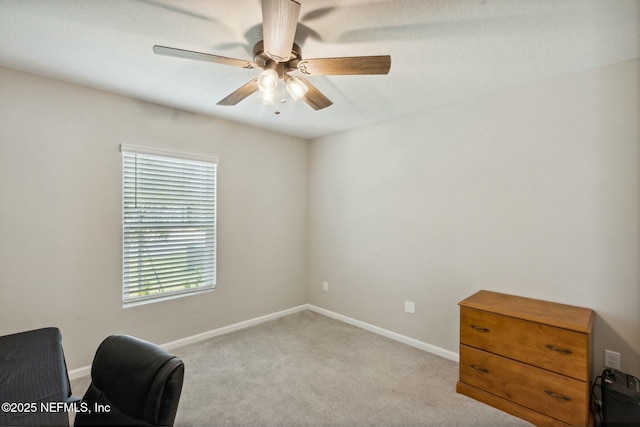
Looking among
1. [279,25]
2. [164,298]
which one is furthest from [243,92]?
[164,298]

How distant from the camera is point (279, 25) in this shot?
1379mm

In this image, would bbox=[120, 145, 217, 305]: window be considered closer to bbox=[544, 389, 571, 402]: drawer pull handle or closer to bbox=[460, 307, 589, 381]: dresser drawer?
bbox=[460, 307, 589, 381]: dresser drawer

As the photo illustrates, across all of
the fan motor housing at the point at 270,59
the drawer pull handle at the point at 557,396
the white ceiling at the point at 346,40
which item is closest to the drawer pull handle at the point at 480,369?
the drawer pull handle at the point at 557,396

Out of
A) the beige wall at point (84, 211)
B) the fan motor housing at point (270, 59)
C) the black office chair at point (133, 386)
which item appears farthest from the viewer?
the beige wall at point (84, 211)

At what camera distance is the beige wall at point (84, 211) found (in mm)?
2295

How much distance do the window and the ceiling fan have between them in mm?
1393

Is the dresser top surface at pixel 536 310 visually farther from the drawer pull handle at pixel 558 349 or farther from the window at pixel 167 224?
the window at pixel 167 224

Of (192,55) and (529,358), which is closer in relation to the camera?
(192,55)

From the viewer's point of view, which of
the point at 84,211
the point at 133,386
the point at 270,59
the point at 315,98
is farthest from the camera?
the point at 84,211

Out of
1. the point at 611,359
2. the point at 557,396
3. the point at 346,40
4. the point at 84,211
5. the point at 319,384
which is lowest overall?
the point at 319,384

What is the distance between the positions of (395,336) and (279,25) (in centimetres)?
314

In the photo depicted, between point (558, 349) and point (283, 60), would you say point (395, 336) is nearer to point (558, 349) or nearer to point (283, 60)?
point (558, 349)

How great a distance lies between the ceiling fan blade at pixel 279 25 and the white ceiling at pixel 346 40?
26cm

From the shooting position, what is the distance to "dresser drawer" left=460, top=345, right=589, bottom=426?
1867 mm
